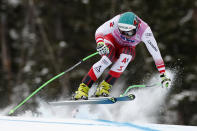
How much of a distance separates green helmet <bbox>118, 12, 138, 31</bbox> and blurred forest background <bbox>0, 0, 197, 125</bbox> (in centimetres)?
722

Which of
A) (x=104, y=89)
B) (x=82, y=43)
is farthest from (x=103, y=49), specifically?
(x=82, y=43)

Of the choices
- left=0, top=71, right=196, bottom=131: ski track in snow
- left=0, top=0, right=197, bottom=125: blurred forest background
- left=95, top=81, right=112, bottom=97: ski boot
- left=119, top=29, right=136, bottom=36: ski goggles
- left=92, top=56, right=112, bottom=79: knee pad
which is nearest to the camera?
left=119, top=29, right=136, bottom=36: ski goggles

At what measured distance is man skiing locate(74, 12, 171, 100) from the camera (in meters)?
5.13

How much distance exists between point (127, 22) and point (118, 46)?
0.66 metres

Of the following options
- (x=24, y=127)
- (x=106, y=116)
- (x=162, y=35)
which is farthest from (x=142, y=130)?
(x=162, y=35)

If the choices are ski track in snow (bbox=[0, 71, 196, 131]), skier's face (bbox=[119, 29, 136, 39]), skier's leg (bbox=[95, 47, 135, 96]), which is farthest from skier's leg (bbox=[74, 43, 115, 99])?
ski track in snow (bbox=[0, 71, 196, 131])

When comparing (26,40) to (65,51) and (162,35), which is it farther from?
(162,35)

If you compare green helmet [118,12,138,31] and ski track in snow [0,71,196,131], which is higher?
green helmet [118,12,138,31]

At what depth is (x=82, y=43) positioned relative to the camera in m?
15.5

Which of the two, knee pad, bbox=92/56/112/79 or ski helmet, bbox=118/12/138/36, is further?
knee pad, bbox=92/56/112/79

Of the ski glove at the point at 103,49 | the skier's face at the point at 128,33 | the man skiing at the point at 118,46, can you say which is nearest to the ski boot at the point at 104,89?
the man skiing at the point at 118,46

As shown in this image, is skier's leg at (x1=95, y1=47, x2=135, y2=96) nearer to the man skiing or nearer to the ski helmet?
the man skiing

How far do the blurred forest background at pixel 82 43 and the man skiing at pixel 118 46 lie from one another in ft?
22.4

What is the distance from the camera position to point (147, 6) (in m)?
14.8
